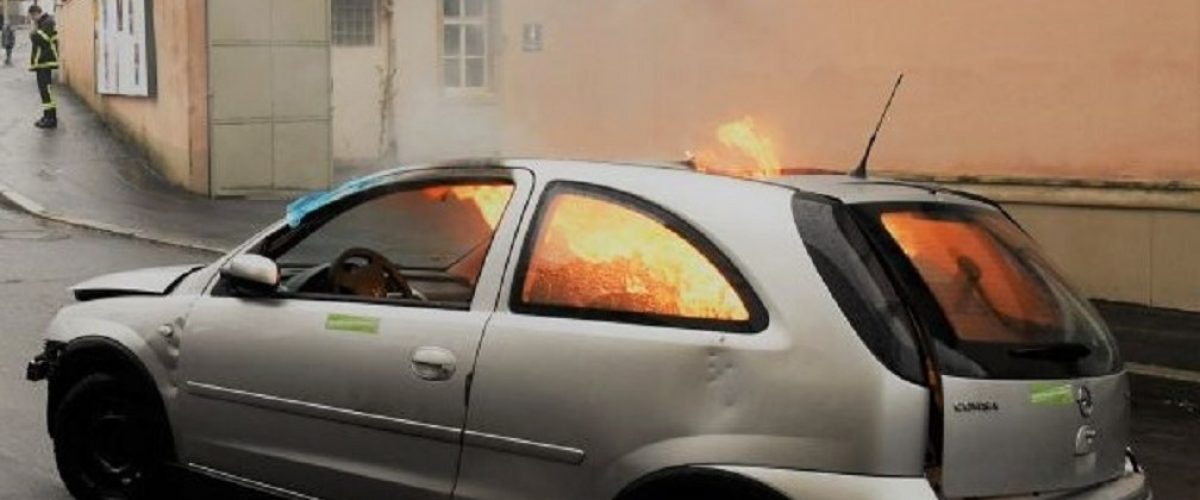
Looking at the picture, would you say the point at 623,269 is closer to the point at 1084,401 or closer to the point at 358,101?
the point at 1084,401

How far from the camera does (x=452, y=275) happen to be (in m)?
4.77

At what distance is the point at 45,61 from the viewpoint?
19.1 meters

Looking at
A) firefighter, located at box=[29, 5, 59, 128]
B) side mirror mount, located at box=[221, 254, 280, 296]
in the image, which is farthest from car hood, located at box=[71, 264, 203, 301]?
firefighter, located at box=[29, 5, 59, 128]

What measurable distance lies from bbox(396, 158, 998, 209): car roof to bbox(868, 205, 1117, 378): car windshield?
64 millimetres

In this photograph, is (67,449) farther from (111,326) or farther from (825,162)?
(825,162)

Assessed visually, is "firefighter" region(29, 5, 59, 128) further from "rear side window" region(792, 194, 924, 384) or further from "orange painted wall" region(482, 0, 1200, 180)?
"rear side window" region(792, 194, 924, 384)

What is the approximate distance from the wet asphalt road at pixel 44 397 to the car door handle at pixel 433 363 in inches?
39.5

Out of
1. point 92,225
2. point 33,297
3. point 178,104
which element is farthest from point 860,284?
point 178,104

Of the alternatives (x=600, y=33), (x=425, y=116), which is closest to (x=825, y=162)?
(x=600, y=33)

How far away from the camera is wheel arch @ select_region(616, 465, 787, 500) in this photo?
10.5ft

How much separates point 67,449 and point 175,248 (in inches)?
288

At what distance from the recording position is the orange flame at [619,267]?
135 inches

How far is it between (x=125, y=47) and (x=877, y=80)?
10.1 metres

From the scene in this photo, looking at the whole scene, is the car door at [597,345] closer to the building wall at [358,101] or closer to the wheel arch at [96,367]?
the wheel arch at [96,367]
